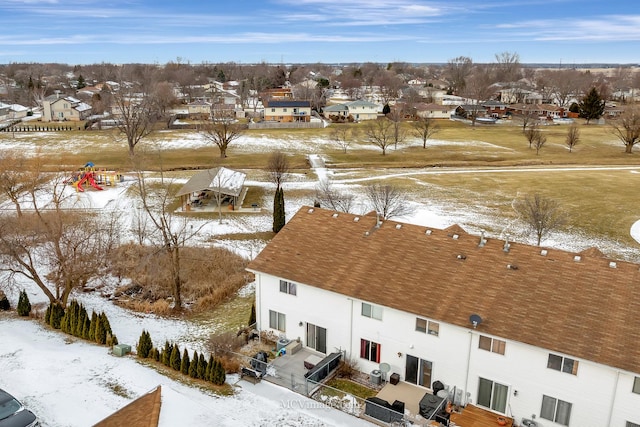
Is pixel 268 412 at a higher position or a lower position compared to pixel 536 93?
lower

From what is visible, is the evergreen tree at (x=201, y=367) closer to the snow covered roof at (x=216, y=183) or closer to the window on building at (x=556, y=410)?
the window on building at (x=556, y=410)

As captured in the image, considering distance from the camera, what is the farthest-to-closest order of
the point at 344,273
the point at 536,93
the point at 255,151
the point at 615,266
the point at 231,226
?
the point at 536,93
the point at 255,151
the point at 231,226
the point at 344,273
the point at 615,266

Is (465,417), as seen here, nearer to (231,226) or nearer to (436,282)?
(436,282)

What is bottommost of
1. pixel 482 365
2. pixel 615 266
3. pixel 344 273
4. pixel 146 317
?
pixel 146 317

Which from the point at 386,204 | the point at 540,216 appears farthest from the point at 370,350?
the point at 540,216

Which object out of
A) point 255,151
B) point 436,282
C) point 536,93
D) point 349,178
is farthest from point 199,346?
point 536,93

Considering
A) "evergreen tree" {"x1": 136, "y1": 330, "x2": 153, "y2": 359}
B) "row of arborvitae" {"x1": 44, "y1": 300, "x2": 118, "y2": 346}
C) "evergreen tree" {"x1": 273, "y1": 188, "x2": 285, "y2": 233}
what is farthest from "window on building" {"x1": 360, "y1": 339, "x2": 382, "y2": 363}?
"evergreen tree" {"x1": 273, "y1": 188, "x2": 285, "y2": 233}

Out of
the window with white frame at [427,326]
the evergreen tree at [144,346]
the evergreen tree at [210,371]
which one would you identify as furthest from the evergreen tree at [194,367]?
the window with white frame at [427,326]
